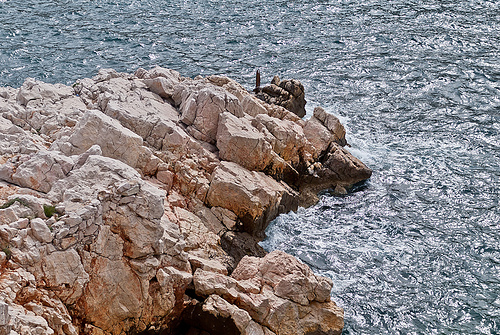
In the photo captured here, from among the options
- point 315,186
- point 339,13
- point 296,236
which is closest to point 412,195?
point 315,186

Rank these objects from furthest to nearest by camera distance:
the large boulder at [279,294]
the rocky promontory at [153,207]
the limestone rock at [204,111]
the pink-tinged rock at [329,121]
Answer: the pink-tinged rock at [329,121], the limestone rock at [204,111], the large boulder at [279,294], the rocky promontory at [153,207]

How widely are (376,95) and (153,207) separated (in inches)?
1123

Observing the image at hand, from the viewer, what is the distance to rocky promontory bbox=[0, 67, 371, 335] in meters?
18.1

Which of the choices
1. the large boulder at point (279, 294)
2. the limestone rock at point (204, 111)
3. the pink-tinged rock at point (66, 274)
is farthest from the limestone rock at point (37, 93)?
the large boulder at point (279, 294)

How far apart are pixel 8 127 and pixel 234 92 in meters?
14.1

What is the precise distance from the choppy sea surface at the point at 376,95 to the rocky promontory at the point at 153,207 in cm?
295

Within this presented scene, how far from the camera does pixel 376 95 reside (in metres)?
44.0

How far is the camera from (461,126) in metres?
39.6

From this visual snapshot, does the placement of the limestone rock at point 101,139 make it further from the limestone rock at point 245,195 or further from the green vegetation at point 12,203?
the green vegetation at point 12,203

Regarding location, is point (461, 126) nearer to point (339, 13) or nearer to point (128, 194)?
point (339, 13)

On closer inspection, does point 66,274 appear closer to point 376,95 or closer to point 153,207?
point 153,207

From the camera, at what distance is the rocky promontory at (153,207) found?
59.5ft

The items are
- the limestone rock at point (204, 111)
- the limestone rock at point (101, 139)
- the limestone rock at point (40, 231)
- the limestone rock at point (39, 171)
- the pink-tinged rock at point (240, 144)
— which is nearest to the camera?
the limestone rock at point (40, 231)

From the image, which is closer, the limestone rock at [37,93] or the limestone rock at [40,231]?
the limestone rock at [40,231]
